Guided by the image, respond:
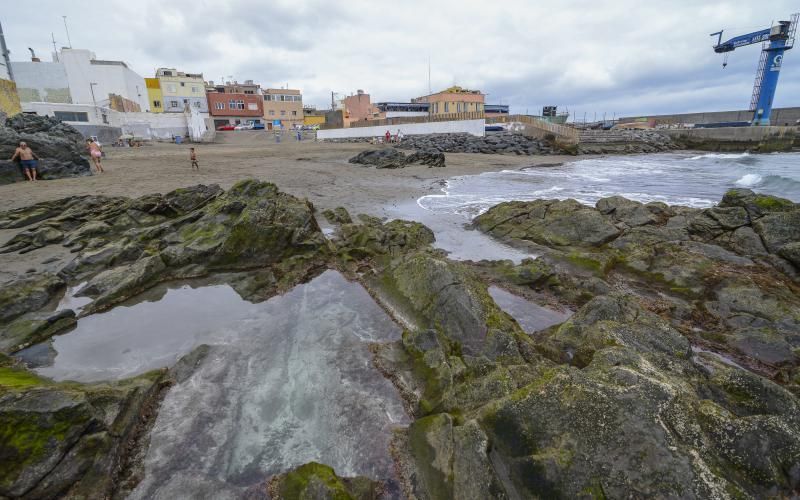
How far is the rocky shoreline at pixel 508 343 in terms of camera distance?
3.51 metres

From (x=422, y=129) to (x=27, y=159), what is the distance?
44166 millimetres

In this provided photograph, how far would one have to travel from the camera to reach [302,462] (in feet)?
14.3

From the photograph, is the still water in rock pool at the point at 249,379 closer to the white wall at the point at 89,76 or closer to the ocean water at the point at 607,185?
the ocean water at the point at 607,185

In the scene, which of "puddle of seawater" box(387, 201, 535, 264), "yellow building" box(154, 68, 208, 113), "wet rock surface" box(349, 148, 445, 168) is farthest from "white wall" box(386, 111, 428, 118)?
"puddle of seawater" box(387, 201, 535, 264)

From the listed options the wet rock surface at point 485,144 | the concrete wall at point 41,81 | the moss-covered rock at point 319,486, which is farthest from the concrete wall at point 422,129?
the moss-covered rock at point 319,486

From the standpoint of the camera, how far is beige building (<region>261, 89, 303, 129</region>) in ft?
299

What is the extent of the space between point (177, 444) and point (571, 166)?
3571 cm

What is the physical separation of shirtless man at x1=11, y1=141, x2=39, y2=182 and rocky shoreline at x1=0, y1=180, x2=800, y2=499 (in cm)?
655

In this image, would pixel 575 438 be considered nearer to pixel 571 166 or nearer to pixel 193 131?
pixel 571 166

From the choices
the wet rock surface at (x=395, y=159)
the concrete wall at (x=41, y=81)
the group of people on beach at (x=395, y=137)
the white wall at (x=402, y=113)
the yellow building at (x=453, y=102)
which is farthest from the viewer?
the white wall at (x=402, y=113)

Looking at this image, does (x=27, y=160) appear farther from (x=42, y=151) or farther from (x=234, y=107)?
(x=234, y=107)

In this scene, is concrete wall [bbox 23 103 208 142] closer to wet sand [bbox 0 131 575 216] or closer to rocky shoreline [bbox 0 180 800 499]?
wet sand [bbox 0 131 575 216]

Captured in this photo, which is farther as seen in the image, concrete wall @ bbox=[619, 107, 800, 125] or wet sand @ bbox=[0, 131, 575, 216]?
concrete wall @ bbox=[619, 107, 800, 125]

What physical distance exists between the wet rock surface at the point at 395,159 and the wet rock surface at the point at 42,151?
18127 mm
